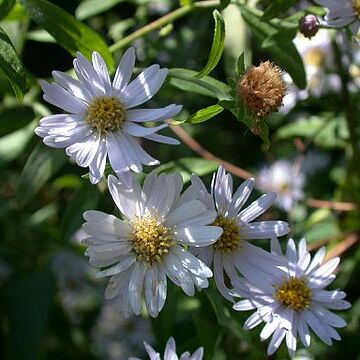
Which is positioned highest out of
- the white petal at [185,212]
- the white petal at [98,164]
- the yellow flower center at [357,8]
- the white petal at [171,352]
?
the yellow flower center at [357,8]

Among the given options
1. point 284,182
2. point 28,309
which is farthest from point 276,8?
point 284,182

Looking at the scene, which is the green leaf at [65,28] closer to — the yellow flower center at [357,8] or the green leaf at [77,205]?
the green leaf at [77,205]

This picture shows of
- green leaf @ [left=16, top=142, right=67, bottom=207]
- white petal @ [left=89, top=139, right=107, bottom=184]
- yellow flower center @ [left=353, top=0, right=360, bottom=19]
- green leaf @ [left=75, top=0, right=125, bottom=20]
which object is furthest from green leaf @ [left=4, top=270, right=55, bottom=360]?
yellow flower center @ [left=353, top=0, right=360, bottom=19]

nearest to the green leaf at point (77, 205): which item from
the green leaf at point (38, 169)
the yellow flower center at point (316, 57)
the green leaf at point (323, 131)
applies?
the green leaf at point (38, 169)

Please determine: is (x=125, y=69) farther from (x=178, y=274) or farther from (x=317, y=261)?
(x=317, y=261)

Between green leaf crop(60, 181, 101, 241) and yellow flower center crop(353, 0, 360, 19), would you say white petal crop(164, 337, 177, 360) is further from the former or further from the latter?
yellow flower center crop(353, 0, 360, 19)
